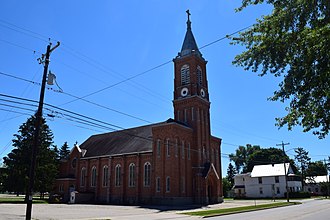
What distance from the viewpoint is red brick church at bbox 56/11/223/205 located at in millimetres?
40875

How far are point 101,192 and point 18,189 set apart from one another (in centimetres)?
1388

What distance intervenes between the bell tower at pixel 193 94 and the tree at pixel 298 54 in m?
34.0

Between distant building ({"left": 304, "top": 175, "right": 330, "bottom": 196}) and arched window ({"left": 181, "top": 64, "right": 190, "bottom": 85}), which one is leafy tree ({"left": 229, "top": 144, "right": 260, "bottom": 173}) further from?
arched window ({"left": 181, "top": 64, "right": 190, "bottom": 85})

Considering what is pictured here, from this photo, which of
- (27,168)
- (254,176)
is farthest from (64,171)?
(254,176)

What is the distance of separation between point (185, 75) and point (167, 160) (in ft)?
51.0

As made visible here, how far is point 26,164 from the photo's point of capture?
1965 inches

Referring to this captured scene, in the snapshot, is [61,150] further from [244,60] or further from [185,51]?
[244,60]

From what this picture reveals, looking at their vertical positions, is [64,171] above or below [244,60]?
below

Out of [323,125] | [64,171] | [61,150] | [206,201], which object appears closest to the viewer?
[323,125]

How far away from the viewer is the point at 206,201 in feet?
137

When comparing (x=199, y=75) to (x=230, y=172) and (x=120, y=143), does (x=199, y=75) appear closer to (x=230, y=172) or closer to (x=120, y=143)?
(x=120, y=143)

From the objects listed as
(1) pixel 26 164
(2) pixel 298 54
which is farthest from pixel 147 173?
(2) pixel 298 54

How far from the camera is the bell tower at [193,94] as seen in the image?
45.7 meters

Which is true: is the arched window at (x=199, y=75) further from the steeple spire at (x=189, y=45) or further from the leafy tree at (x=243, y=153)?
the leafy tree at (x=243, y=153)
